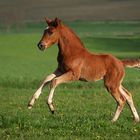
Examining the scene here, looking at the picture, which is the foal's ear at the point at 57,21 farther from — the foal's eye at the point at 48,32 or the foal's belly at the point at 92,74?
the foal's belly at the point at 92,74

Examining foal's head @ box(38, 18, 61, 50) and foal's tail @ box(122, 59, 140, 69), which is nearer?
foal's head @ box(38, 18, 61, 50)

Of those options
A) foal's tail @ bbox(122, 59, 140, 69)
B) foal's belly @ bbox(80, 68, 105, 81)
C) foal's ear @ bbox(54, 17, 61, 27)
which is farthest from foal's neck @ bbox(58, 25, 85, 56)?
foal's tail @ bbox(122, 59, 140, 69)

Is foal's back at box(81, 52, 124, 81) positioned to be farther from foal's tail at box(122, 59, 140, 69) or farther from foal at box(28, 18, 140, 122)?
foal's tail at box(122, 59, 140, 69)

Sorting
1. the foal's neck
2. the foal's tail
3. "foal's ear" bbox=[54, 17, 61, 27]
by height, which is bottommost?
the foal's tail

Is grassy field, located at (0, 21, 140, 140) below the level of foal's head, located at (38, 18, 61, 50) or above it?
below

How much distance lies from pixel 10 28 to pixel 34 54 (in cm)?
9220

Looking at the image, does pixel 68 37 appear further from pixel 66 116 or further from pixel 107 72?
pixel 66 116

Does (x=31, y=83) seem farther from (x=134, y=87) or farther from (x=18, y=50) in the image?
(x=18, y=50)

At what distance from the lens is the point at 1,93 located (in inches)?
938

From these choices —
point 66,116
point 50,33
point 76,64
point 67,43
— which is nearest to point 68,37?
point 67,43

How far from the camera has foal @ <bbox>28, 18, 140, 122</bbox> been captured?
13820 mm

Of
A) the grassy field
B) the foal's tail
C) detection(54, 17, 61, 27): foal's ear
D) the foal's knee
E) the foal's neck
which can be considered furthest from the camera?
the foal's tail

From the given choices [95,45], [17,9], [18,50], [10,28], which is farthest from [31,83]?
[17,9]

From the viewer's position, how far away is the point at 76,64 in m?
13.9
